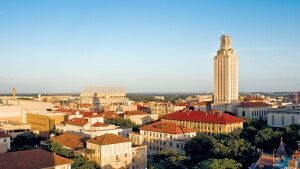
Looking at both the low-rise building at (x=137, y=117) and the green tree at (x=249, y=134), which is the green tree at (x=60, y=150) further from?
the low-rise building at (x=137, y=117)

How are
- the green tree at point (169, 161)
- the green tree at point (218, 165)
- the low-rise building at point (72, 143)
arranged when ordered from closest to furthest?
the green tree at point (218, 165)
the green tree at point (169, 161)
the low-rise building at point (72, 143)

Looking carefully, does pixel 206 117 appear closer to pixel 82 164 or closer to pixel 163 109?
pixel 82 164

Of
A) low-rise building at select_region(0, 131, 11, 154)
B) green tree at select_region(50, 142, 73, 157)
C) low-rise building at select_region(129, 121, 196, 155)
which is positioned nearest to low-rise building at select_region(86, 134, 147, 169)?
green tree at select_region(50, 142, 73, 157)

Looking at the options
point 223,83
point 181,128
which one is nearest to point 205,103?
point 223,83

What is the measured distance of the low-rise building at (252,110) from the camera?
389 feet

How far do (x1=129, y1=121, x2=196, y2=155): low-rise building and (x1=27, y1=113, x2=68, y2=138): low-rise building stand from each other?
26.4m

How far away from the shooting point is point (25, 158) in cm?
4312

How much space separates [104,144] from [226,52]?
297 feet

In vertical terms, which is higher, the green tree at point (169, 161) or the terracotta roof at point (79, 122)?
the terracotta roof at point (79, 122)

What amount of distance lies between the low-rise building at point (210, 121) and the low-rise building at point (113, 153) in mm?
31186

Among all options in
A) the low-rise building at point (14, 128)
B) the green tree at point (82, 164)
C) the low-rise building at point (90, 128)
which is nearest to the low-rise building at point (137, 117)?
the low-rise building at point (90, 128)

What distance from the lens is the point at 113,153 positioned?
52.4 m

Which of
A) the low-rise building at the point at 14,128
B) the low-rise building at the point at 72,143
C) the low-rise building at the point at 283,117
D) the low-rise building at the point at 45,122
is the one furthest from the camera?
the low-rise building at the point at 283,117

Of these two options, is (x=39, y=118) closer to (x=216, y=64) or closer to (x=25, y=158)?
(x=25, y=158)
